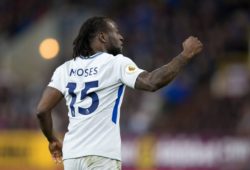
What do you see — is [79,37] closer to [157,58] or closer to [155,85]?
[155,85]

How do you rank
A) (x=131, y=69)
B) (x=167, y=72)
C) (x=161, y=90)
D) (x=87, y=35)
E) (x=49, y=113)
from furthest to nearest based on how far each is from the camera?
1. (x=161, y=90)
2. (x=49, y=113)
3. (x=87, y=35)
4. (x=131, y=69)
5. (x=167, y=72)

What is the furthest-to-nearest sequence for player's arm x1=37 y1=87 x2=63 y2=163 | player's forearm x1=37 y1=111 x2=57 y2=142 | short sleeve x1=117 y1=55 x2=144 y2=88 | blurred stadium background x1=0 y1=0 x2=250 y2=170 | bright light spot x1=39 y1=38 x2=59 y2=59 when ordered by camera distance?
bright light spot x1=39 y1=38 x2=59 y2=59 < blurred stadium background x1=0 y1=0 x2=250 y2=170 < player's forearm x1=37 y1=111 x2=57 y2=142 < player's arm x1=37 y1=87 x2=63 y2=163 < short sleeve x1=117 y1=55 x2=144 y2=88

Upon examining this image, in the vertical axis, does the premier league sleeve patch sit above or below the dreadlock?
below

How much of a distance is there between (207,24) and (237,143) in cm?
482

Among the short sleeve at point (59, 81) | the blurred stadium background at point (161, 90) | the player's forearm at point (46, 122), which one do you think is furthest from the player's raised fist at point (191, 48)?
the blurred stadium background at point (161, 90)

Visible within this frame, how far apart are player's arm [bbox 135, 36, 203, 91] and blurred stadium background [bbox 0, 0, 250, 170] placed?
9.68m

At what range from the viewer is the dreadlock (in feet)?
24.2

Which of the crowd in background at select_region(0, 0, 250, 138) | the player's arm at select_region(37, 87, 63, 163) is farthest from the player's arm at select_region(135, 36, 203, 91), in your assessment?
the crowd in background at select_region(0, 0, 250, 138)

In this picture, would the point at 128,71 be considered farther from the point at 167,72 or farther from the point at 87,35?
the point at 87,35

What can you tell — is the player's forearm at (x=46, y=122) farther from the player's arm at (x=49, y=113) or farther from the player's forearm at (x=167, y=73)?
the player's forearm at (x=167, y=73)

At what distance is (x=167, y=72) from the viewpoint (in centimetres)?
679

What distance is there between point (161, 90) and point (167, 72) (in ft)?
41.3

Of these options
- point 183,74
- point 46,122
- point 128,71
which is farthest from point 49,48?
point 128,71

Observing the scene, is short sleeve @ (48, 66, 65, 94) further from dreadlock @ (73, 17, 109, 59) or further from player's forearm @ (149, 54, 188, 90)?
player's forearm @ (149, 54, 188, 90)
